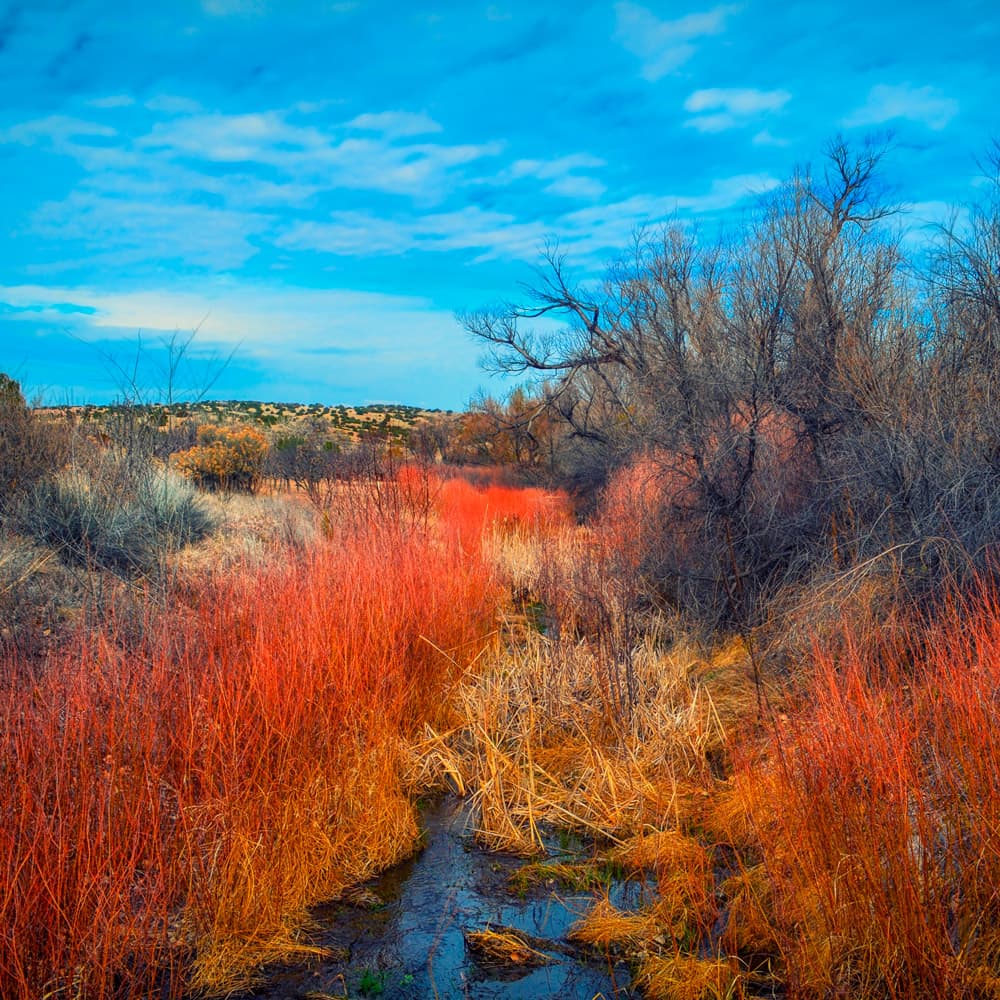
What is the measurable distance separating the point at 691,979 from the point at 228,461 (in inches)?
677

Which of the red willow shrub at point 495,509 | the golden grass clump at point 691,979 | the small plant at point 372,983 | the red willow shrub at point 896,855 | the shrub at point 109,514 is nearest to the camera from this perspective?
the red willow shrub at point 896,855

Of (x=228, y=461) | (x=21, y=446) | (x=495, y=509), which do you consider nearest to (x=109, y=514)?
(x=21, y=446)

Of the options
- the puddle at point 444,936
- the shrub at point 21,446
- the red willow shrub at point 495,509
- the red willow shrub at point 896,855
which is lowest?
the puddle at point 444,936

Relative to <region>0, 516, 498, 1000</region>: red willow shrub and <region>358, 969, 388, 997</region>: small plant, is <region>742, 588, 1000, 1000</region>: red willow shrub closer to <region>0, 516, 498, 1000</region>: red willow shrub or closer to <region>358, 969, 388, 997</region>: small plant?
<region>358, 969, 388, 997</region>: small plant

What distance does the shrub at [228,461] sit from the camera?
60.3 feet

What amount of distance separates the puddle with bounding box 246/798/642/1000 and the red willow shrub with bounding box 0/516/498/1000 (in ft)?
0.53

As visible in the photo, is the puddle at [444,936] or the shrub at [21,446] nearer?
the puddle at [444,936]

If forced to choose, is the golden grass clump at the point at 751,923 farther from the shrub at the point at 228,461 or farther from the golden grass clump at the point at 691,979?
the shrub at the point at 228,461

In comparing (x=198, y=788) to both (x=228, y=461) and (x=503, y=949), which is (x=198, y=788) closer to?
(x=503, y=949)

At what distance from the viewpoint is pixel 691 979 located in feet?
11.1

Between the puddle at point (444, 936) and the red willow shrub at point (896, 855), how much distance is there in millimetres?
906

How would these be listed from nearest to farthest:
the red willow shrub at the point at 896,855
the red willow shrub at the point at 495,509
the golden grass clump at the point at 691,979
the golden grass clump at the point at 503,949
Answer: the red willow shrub at the point at 896,855
the golden grass clump at the point at 691,979
the golden grass clump at the point at 503,949
the red willow shrub at the point at 495,509

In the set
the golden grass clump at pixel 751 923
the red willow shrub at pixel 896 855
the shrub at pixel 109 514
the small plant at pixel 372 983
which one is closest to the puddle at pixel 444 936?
the small plant at pixel 372 983

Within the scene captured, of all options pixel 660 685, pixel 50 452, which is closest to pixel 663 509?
pixel 660 685
